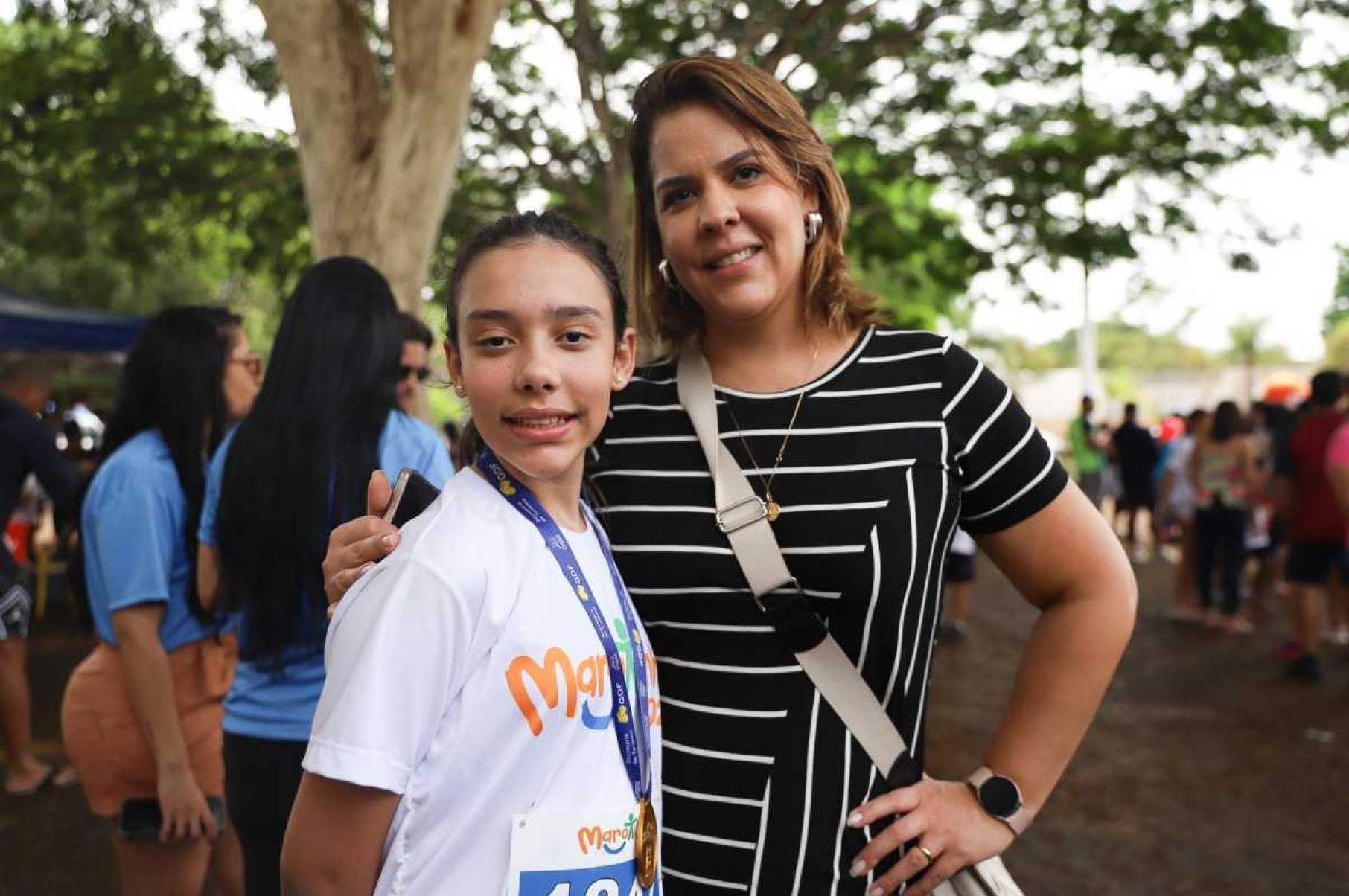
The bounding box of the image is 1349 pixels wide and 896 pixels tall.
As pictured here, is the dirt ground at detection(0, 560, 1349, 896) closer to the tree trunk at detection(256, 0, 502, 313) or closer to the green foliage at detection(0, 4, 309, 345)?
the tree trunk at detection(256, 0, 502, 313)

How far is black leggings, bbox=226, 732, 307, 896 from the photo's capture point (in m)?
2.42

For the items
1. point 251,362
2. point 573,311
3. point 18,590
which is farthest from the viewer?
point 18,590

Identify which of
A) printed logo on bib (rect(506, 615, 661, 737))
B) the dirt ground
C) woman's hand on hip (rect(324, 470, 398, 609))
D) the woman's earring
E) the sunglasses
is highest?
the woman's earring

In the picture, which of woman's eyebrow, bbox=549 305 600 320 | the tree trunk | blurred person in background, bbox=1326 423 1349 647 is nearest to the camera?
woman's eyebrow, bbox=549 305 600 320

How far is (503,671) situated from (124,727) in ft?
6.84

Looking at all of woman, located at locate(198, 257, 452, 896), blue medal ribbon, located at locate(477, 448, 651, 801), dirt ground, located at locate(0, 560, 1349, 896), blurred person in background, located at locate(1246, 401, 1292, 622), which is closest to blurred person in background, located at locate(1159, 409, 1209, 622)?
blurred person in background, located at locate(1246, 401, 1292, 622)

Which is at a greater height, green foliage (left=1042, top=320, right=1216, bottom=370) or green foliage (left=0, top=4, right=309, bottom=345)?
green foliage (left=1042, top=320, right=1216, bottom=370)

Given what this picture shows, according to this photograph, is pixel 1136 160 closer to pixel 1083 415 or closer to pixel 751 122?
pixel 1083 415

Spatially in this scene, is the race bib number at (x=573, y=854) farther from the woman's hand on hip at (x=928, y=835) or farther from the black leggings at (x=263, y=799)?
the black leggings at (x=263, y=799)

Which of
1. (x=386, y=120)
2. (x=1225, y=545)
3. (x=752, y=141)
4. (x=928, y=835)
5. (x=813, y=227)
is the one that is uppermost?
(x=386, y=120)

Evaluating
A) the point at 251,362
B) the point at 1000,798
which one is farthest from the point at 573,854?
the point at 251,362

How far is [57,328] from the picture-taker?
410 inches

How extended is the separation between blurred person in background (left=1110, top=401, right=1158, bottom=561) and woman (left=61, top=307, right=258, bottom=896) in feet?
41.8

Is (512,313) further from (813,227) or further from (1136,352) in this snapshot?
(1136,352)
